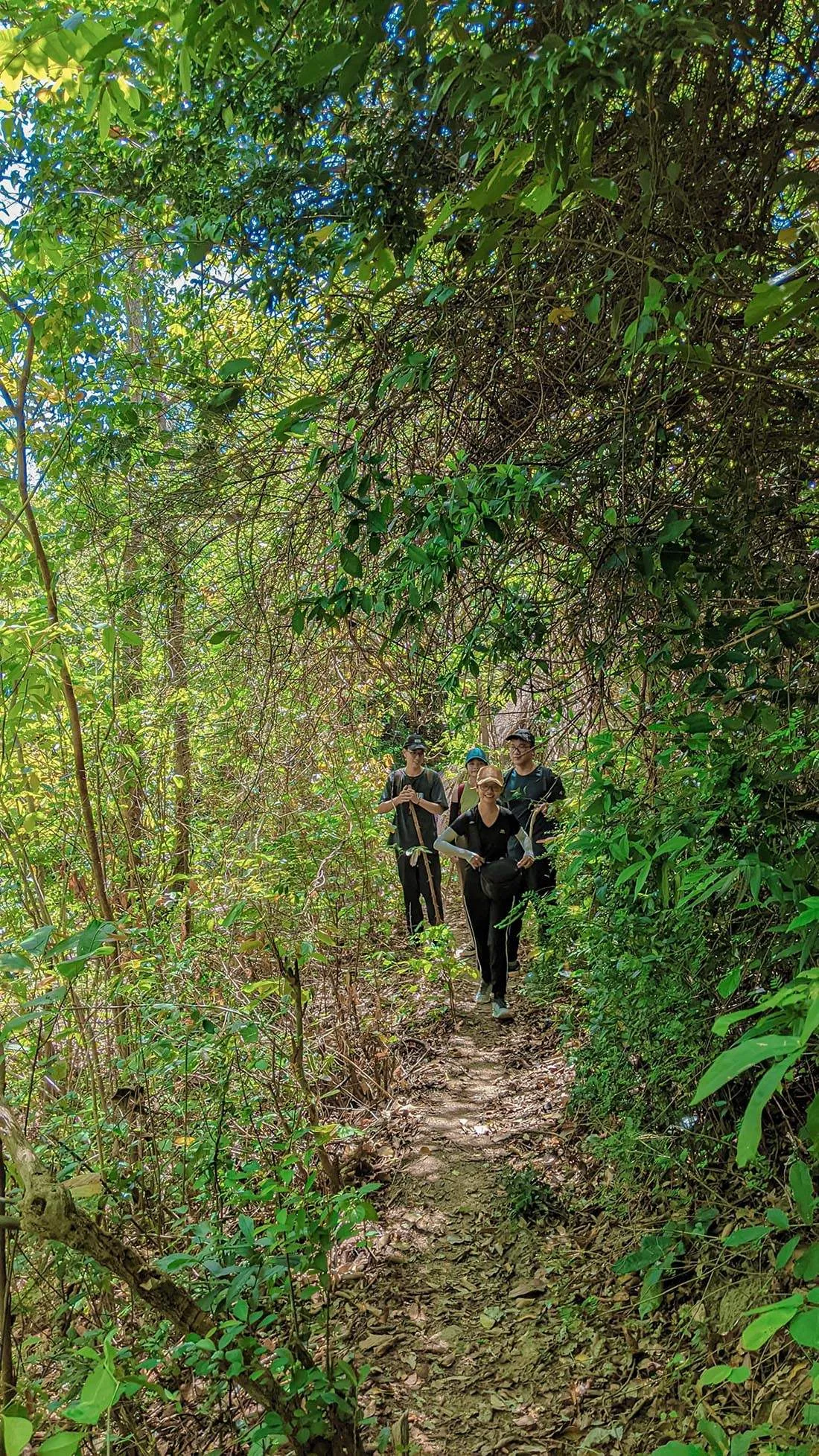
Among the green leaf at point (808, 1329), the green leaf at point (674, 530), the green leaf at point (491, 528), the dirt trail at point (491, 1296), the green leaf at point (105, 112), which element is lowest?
the dirt trail at point (491, 1296)

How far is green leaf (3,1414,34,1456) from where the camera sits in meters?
1.11

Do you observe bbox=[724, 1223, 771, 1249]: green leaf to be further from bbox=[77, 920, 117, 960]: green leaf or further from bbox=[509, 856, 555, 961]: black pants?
bbox=[509, 856, 555, 961]: black pants

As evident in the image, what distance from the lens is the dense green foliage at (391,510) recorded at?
225 cm

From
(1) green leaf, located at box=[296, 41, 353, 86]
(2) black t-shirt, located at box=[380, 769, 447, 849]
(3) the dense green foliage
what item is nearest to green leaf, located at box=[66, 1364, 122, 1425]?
(3) the dense green foliage

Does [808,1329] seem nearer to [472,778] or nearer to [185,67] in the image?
[185,67]

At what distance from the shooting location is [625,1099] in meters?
3.68

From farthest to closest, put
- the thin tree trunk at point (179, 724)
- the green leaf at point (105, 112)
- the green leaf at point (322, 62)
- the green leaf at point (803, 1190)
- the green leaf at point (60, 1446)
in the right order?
the thin tree trunk at point (179, 724) → the green leaf at point (105, 112) → the green leaf at point (322, 62) → the green leaf at point (803, 1190) → the green leaf at point (60, 1446)

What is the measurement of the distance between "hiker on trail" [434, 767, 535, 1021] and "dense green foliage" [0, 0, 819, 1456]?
1298 mm

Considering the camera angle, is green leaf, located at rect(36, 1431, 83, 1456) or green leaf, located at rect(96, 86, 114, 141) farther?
green leaf, located at rect(96, 86, 114, 141)

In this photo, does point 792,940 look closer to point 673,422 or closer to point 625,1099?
point 625,1099

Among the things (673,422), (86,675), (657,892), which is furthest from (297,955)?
(673,422)

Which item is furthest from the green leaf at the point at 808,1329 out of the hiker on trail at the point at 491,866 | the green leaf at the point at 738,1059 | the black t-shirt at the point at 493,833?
the black t-shirt at the point at 493,833

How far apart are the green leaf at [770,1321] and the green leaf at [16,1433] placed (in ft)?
3.28

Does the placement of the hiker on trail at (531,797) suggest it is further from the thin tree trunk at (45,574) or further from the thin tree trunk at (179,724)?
the thin tree trunk at (45,574)
